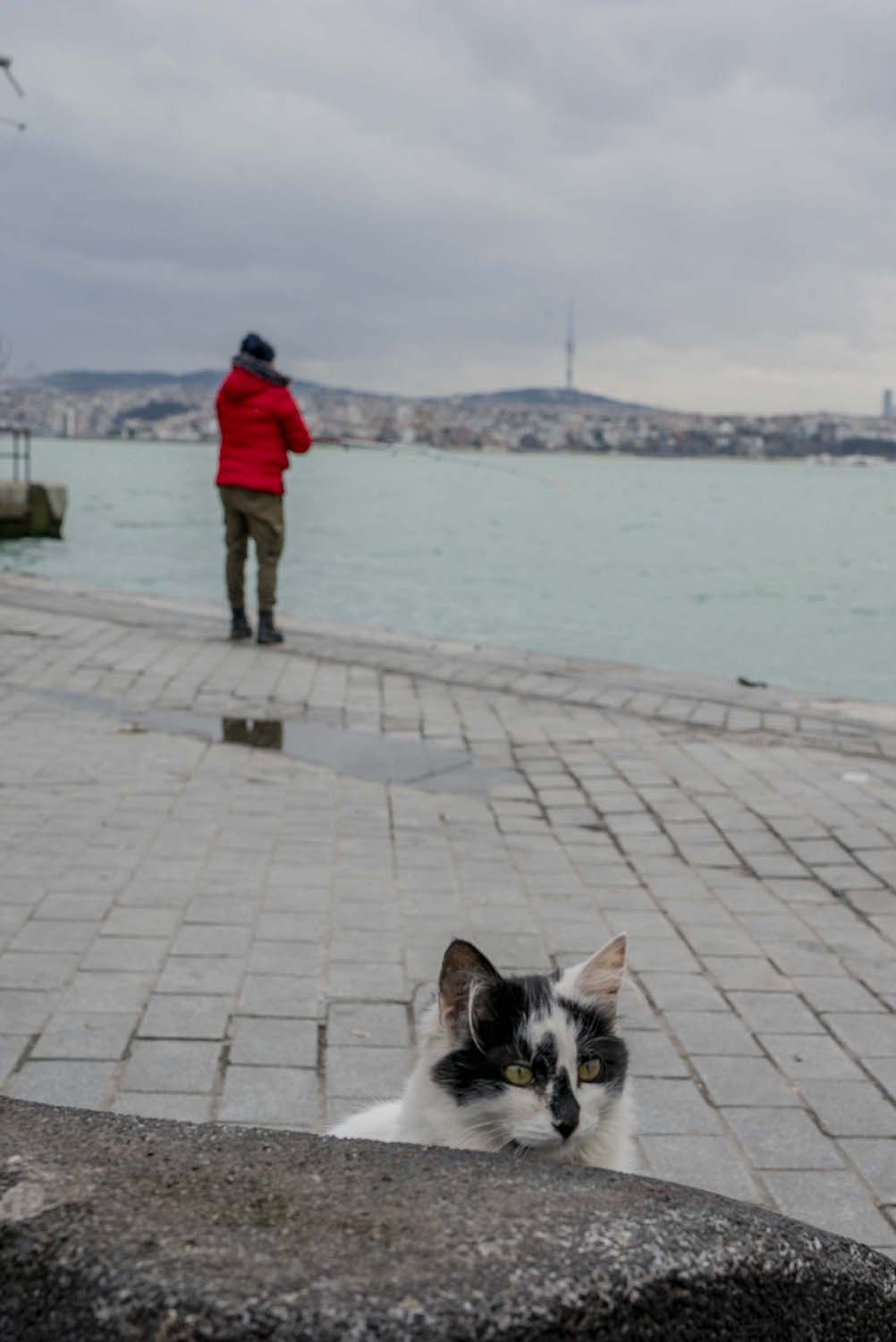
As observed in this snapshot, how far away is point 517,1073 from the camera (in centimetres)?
250

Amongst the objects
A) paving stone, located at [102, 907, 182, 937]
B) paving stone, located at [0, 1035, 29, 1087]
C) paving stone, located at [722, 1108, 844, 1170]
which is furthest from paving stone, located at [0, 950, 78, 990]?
paving stone, located at [722, 1108, 844, 1170]

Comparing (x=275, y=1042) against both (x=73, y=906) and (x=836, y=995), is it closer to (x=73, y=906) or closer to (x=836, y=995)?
(x=73, y=906)

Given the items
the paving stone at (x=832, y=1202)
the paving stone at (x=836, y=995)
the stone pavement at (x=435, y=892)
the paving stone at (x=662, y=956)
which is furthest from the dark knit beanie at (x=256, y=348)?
the paving stone at (x=832, y=1202)

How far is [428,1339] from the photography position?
1.28 m

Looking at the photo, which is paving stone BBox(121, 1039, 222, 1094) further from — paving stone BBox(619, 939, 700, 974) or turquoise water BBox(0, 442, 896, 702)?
turquoise water BBox(0, 442, 896, 702)

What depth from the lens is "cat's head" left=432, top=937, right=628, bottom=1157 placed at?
2.46 meters

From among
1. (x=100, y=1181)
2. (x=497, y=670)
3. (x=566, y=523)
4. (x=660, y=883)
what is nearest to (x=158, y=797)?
(x=660, y=883)

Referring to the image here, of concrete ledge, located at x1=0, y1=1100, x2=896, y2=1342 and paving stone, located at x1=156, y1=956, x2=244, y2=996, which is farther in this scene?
paving stone, located at x1=156, y1=956, x2=244, y2=996

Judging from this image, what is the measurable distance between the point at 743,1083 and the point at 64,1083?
187 cm

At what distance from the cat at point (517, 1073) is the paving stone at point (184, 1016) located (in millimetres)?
1663

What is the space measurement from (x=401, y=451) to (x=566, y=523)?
48806mm

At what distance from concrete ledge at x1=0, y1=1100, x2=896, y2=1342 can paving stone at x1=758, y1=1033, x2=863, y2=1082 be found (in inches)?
98.0

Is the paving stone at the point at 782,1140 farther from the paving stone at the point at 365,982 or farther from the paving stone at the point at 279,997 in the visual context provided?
the paving stone at the point at 279,997

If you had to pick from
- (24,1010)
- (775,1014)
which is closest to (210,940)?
(24,1010)
